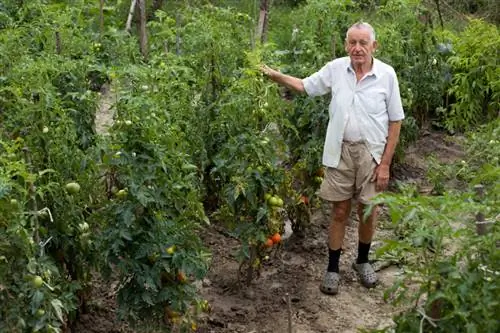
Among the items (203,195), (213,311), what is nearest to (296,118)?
(203,195)

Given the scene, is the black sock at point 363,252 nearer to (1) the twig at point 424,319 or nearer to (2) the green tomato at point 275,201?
(2) the green tomato at point 275,201

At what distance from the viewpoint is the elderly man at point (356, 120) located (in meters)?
4.19

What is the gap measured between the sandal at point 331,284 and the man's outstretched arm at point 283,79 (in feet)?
3.61

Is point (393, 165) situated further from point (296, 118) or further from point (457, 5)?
point (457, 5)

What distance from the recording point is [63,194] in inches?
135

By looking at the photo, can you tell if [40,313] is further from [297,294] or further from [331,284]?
[331,284]

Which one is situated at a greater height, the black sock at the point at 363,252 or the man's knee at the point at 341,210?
the man's knee at the point at 341,210

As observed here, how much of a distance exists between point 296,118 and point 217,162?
1.20 metres

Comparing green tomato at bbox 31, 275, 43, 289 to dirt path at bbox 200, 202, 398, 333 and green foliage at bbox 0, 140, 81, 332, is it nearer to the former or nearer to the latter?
green foliage at bbox 0, 140, 81, 332

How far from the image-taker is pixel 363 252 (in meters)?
4.63

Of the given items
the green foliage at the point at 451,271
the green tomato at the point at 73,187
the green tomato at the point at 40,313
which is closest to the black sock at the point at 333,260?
the green tomato at the point at 73,187

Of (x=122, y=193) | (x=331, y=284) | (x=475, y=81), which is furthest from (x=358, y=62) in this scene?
(x=475, y=81)

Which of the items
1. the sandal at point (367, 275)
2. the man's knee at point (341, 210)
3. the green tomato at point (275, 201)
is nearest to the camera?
the green tomato at point (275, 201)

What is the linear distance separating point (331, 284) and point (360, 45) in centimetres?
139
